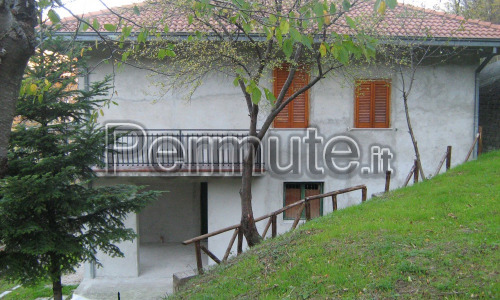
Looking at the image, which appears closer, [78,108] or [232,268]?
[232,268]

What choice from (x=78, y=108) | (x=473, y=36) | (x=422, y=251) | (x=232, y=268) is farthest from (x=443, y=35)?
(x=78, y=108)

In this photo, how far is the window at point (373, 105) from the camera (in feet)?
39.5

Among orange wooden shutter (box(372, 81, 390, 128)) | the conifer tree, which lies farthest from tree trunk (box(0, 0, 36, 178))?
Result: orange wooden shutter (box(372, 81, 390, 128))

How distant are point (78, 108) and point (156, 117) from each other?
354 cm

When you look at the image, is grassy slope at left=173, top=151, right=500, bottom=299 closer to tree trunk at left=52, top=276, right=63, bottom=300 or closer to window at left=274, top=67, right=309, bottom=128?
tree trunk at left=52, top=276, right=63, bottom=300

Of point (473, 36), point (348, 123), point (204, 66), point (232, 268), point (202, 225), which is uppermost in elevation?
point (473, 36)

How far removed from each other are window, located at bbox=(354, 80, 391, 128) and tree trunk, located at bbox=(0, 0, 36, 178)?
9.61 meters

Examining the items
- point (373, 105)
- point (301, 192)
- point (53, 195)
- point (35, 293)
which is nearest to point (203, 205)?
point (301, 192)

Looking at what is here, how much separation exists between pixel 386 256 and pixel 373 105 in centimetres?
722

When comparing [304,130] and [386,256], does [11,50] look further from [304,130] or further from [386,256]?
[304,130]

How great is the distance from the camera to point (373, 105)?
39.7 ft

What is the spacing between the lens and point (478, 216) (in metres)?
6.86

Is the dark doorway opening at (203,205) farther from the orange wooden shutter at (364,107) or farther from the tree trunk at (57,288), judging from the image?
the tree trunk at (57,288)

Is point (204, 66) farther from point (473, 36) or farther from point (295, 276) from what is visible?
point (473, 36)
